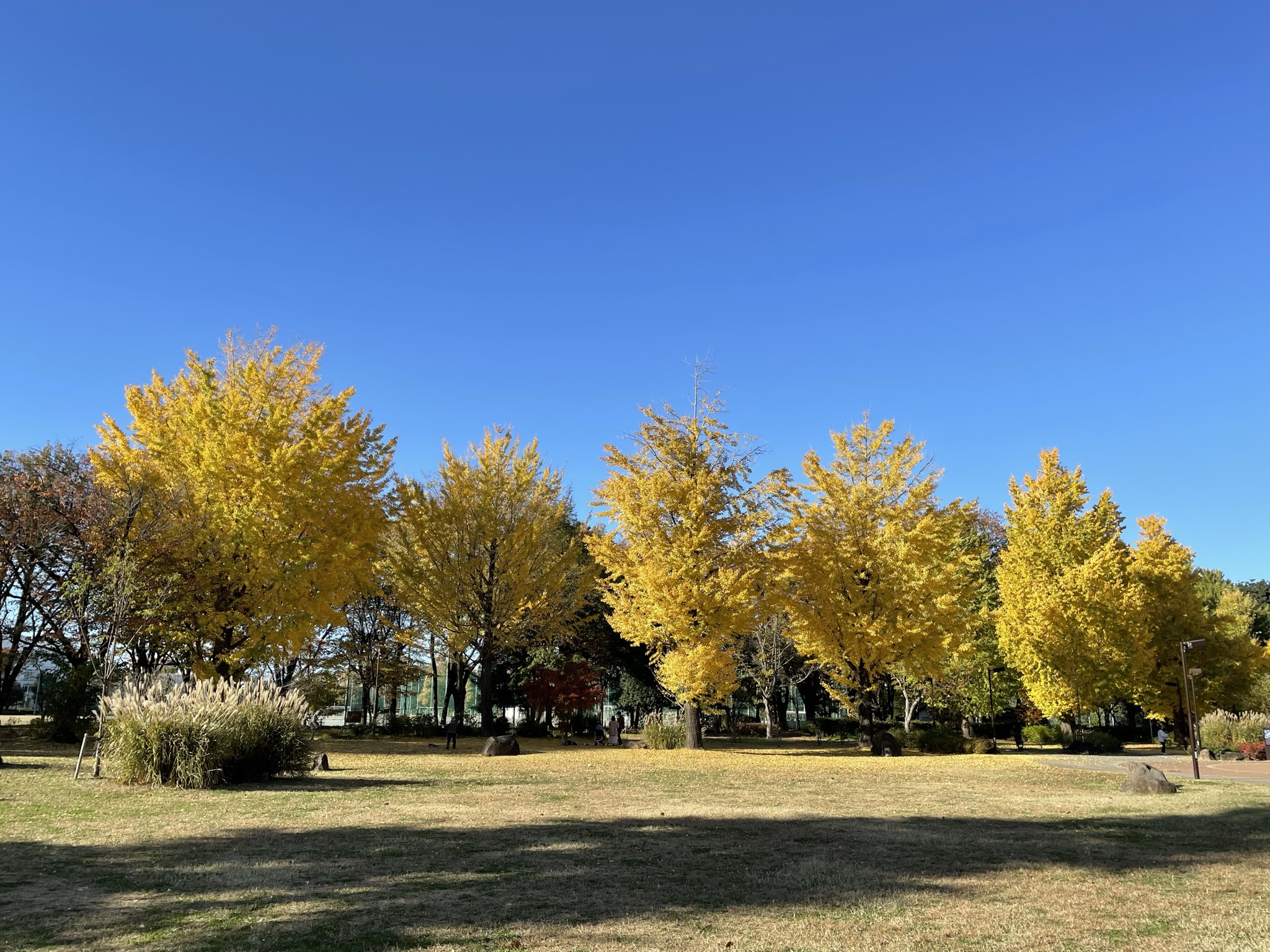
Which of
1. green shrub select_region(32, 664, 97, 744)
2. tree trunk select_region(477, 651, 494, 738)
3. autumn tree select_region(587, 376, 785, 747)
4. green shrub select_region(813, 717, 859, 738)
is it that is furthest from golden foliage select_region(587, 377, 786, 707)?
green shrub select_region(813, 717, 859, 738)

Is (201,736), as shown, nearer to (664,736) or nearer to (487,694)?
(664,736)

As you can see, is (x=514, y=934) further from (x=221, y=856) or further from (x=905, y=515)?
(x=905, y=515)

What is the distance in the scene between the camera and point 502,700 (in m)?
41.9

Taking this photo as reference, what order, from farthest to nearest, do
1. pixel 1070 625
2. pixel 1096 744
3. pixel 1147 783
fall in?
pixel 1070 625 → pixel 1096 744 → pixel 1147 783

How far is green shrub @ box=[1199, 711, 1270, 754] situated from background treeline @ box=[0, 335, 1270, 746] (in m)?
4.02

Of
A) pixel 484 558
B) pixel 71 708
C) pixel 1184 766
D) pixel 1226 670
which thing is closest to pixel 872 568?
pixel 1184 766

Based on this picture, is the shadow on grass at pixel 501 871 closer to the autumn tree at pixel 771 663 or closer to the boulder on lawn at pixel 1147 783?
the boulder on lawn at pixel 1147 783

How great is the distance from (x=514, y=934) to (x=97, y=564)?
21.3 m

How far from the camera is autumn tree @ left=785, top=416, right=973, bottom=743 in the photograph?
26.4 metres

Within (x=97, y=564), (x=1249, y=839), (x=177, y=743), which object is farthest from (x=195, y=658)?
(x=1249, y=839)

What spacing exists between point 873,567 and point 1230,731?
12431mm

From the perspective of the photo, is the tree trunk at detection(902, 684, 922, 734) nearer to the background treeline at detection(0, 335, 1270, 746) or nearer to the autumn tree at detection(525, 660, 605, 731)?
the background treeline at detection(0, 335, 1270, 746)

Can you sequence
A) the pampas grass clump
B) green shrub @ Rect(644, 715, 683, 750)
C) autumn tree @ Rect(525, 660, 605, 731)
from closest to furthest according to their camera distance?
the pampas grass clump
green shrub @ Rect(644, 715, 683, 750)
autumn tree @ Rect(525, 660, 605, 731)

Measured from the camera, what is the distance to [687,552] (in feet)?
78.6
